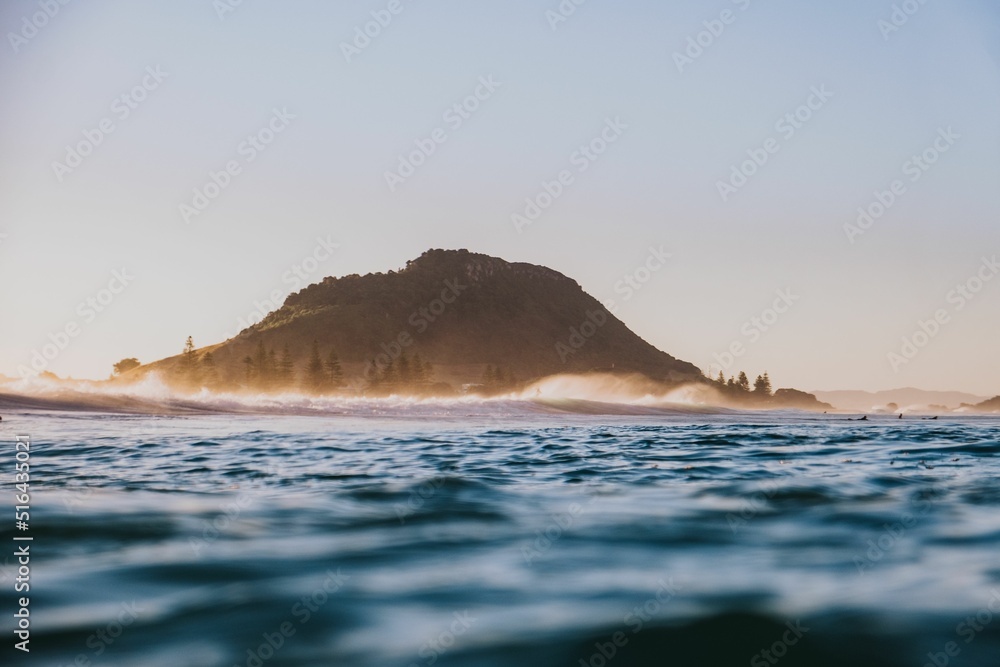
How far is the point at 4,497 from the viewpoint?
675 centimetres

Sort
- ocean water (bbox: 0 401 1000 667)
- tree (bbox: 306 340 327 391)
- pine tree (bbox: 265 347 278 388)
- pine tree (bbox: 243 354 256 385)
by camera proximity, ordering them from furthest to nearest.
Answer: pine tree (bbox: 243 354 256 385), pine tree (bbox: 265 347 278 388), tree (bbox: 306 340 327 391), ocean water (bbox: 0 401 1000 667)

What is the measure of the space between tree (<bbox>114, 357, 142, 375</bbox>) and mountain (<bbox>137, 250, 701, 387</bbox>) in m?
7.34

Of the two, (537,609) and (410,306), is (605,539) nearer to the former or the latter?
(537,609)

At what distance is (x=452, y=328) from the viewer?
178 meters

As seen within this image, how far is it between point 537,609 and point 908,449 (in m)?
12.1

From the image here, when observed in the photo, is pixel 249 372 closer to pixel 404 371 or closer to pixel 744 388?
pixel 404 371

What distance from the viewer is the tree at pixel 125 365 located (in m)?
158

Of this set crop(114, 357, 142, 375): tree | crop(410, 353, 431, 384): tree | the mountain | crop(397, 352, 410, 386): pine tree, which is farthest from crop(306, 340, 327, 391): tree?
crop(114, 357, 142, 375): tree

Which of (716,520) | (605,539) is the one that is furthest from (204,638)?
(716,520)

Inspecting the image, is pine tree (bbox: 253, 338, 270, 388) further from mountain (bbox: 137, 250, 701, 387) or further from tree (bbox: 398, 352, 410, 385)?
mountain (bbox: 137, 250, 701, 387)

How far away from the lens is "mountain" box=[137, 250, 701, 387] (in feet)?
502

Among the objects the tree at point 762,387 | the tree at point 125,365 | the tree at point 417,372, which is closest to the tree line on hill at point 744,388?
the tree at point 762,387

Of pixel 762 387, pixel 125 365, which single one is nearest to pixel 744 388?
pixel 762 387

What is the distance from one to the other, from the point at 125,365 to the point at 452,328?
6768cm
